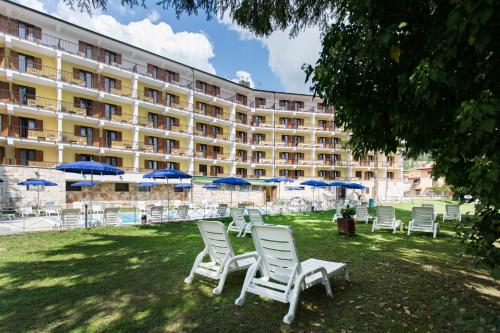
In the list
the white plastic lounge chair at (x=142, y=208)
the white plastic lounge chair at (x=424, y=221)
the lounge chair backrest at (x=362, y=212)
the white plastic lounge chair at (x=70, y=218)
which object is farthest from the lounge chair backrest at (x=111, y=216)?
the white plastic lounge chair at (x=424, y=221)

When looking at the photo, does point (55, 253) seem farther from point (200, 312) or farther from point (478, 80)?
point (478, 80)

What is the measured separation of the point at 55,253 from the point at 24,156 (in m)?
21.5

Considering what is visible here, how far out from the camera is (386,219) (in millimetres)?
11531

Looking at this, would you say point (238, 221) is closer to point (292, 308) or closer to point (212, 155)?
point (292, 308)

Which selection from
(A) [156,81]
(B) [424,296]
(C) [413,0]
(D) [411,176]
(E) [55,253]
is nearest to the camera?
(C) [413,0]

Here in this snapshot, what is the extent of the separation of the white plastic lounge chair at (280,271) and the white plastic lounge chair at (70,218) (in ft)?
34.1

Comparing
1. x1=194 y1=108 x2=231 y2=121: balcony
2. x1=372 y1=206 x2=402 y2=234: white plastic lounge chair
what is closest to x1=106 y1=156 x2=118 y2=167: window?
x1=194 y1=108 x2=231 y2=121: balcony

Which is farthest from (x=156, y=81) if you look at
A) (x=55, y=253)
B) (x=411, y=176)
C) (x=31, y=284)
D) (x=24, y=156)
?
(x=411, y=176)

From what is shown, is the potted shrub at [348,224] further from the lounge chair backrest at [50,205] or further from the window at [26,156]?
the window at [26,156]

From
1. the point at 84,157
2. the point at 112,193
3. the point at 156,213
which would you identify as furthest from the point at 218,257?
the point at 84,157

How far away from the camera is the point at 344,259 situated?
23.4 feet

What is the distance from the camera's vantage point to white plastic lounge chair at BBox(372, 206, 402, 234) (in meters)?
11.3

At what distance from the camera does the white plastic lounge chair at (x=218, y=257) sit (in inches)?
189

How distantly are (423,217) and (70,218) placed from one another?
534 inches
